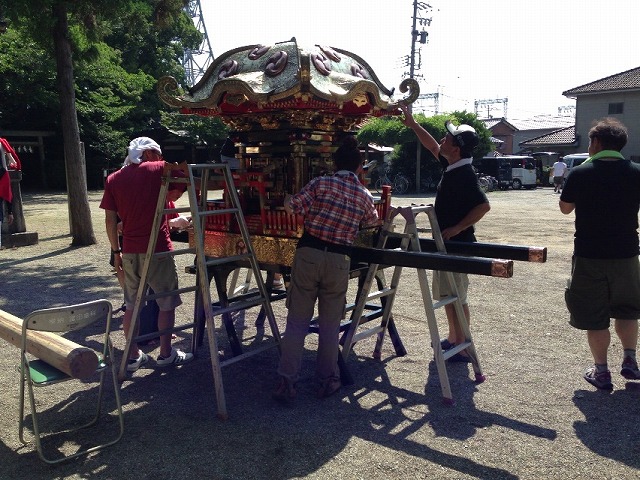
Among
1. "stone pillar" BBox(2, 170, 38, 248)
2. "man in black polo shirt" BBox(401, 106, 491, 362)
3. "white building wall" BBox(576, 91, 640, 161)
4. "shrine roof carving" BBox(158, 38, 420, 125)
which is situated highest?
"white building wall" BBox(576, 91, 640, 161)

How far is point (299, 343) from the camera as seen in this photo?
393 cm

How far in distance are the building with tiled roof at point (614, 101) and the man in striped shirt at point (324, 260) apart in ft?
113

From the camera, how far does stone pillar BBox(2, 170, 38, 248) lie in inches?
409

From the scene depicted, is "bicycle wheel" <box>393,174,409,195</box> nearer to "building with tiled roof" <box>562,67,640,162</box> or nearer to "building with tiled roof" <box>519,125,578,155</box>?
"building with tiled roof" <box>562,67,640,162</box>

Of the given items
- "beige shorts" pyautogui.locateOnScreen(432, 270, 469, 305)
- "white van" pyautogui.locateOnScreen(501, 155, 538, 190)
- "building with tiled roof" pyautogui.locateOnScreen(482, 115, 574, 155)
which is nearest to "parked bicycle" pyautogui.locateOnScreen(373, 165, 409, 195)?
"white van" pyautogui.locateOnScreen(501, 155, 538, 190)

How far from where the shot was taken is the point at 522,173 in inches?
1213

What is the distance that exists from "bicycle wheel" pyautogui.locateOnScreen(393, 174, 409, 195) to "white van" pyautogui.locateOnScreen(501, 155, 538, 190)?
263 inches

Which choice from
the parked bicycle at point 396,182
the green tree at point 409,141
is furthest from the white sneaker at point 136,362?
the green tree at point 409,141

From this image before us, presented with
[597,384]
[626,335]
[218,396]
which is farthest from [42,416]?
[626,335]

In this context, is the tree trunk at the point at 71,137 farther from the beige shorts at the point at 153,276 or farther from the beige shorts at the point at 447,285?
the beige shorts at the point at 447,285

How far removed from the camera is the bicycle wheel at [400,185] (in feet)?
91.7

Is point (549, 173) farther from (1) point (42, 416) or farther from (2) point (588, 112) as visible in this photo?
(1) point (42, 416)

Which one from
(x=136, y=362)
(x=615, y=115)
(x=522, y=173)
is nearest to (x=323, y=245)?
(x=136, y=362)

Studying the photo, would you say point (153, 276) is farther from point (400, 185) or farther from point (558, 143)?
point (558, 143)
